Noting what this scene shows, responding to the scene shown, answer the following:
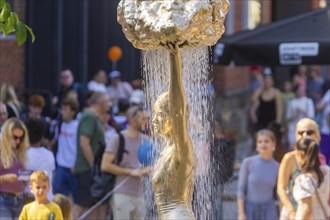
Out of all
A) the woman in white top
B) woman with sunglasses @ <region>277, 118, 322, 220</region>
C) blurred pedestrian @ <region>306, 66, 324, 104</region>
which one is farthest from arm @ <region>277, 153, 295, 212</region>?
blurred pedestrian @ <region>306, 66, 324, 104</region>

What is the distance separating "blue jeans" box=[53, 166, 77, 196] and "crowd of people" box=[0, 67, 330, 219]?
1 centimetres

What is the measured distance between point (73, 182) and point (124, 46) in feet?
38.8

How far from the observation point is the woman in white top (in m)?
11.1

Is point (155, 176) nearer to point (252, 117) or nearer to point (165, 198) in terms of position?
point (165, 198)

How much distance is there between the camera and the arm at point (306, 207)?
36.4 ft

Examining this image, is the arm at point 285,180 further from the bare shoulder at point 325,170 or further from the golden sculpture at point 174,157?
the golden sculpture at point 174,157

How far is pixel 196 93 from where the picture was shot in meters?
9.68

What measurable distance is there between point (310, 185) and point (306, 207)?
0.63 ft

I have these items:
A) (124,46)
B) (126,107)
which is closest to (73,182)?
(126,107)

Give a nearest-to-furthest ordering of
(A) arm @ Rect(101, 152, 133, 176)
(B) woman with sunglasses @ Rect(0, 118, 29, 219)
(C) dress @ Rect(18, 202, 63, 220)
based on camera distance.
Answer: (C) dress @ Rect(18, 202, 63, 220)
(B) woman with sunglasses @ Rect(0, 118, 29, 219)
(A) arm @ Rect(101, 152, 133, 176)

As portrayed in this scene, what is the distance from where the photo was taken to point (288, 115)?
21.2 metres

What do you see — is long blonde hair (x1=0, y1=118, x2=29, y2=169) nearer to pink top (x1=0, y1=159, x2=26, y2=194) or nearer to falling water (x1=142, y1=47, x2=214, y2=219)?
pink top (x1=0, y1=159, x2=26, y2=194)

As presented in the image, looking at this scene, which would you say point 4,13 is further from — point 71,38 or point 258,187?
point 71,38

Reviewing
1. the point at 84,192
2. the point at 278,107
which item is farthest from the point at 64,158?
the point at 278,107
